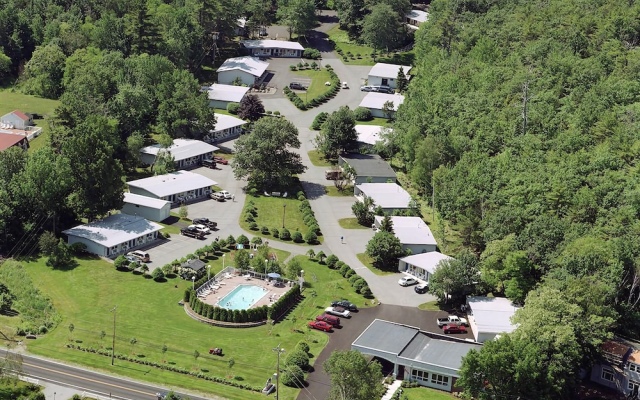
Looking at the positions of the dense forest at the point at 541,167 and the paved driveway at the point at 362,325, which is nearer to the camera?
the dense forest at the point at 541,167

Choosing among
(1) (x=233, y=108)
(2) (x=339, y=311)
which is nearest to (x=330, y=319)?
(2) (x=339, y=311)

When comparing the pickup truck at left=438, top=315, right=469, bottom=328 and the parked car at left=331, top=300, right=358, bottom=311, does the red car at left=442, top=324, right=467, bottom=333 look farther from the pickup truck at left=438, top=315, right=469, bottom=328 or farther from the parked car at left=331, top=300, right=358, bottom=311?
the parked car at left=331, top=300, right=358, bottom=311

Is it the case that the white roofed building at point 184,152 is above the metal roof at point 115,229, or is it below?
below

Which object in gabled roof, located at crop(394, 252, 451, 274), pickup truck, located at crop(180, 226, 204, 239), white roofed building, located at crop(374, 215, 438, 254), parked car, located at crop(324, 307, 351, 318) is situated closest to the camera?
parked car, located at crop(324, 307, 351, 318)

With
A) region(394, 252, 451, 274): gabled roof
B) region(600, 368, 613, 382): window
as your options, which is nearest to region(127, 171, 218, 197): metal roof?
region(394, 252, 451, 274): gabled roof

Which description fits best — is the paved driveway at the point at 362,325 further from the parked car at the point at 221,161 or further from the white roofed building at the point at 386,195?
the parked car at the point at 221,161

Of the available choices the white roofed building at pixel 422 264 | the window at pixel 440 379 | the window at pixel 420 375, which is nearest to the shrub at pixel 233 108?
the white roofed building at pixel 422 264
